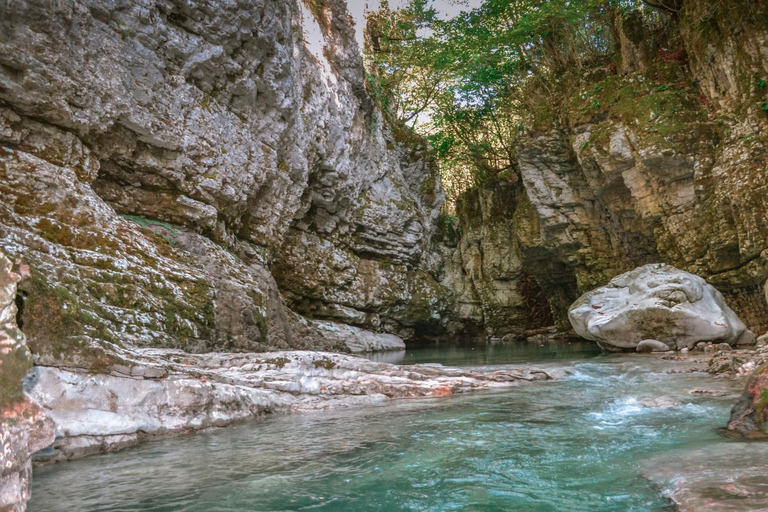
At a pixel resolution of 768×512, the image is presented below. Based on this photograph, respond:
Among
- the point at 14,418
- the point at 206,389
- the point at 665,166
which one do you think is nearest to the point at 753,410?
the point at 14,418

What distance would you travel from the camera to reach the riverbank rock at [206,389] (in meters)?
4.27

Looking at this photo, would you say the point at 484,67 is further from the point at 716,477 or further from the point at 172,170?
the point at 716,477

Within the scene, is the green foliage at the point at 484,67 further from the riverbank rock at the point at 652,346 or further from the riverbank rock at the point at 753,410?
the riverbank rock at the point at 753,410

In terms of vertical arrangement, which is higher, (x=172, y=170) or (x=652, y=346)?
(x=172, y=170)

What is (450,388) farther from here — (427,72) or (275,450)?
(427,72)

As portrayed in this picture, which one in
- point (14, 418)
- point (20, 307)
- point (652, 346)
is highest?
point (20, 307)

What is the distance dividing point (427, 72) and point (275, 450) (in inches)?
1028

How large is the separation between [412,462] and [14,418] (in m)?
2.62

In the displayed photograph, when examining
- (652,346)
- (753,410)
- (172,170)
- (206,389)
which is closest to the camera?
(753,410)

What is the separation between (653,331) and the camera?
43.2 ft

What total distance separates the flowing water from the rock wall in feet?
30.8

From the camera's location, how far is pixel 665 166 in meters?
15.2

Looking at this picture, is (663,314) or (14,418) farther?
(663,314)

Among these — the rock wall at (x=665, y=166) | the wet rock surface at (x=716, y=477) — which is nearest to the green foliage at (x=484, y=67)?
the rock wall at (x=665, y=166)
